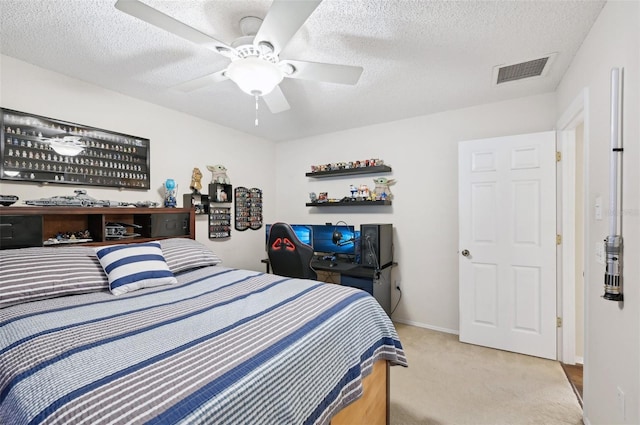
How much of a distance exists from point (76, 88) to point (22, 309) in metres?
1.87

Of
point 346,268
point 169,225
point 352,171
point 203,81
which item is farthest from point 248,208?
point 203,81

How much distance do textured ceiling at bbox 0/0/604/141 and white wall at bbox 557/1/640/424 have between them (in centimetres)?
26

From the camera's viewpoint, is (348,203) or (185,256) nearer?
(185,256)

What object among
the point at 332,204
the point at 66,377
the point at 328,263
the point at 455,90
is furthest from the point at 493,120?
the point at 66,377

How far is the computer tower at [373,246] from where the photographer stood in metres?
3.09

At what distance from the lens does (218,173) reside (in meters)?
3.47

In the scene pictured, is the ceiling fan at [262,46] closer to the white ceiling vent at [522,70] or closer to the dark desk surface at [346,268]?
the white ceiling vent at [522,70]

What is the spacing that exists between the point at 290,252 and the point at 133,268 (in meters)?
1.35

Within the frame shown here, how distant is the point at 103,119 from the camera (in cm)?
254

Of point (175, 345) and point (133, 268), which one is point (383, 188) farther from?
point (175, 345)

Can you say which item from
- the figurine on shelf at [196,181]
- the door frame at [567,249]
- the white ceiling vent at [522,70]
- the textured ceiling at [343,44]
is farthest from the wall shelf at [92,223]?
the door frame at [567,249]

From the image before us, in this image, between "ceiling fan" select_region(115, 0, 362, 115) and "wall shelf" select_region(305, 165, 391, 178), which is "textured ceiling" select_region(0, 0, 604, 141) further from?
"wall shelf" select_region(305, 165, 391, 178)

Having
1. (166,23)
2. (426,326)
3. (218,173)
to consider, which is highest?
(166,23)

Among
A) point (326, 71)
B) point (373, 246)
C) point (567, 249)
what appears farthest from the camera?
point (373, 246)
